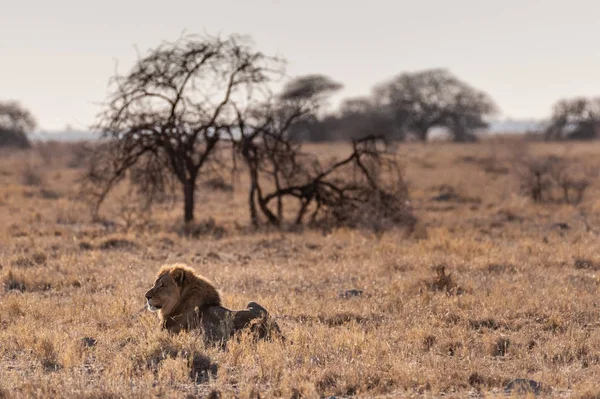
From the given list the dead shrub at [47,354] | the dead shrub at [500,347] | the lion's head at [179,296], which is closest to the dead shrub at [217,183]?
the lion's head at [179,296]

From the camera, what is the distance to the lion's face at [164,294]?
28.1ft

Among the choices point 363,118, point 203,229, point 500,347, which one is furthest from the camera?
point 363,118

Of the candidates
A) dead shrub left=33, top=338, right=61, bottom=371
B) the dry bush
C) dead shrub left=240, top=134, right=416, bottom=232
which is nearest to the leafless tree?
dead shrub left=240, top=134, right=416, bottom=232

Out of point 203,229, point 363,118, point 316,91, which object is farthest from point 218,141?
point 363,118

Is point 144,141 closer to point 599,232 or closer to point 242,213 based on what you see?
point 242,213

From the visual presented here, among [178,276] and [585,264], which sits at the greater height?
[178,276]

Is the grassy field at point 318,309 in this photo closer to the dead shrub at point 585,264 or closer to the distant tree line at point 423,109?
the dead shrub at point 585,264

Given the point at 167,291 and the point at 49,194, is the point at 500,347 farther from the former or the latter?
the point at 49,194

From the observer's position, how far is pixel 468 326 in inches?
364

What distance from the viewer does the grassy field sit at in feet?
22.9

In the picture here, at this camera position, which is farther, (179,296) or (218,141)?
(218,141)

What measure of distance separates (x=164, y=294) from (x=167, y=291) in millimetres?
45

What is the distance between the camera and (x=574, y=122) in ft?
274

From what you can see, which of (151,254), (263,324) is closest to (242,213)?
(151,254)
